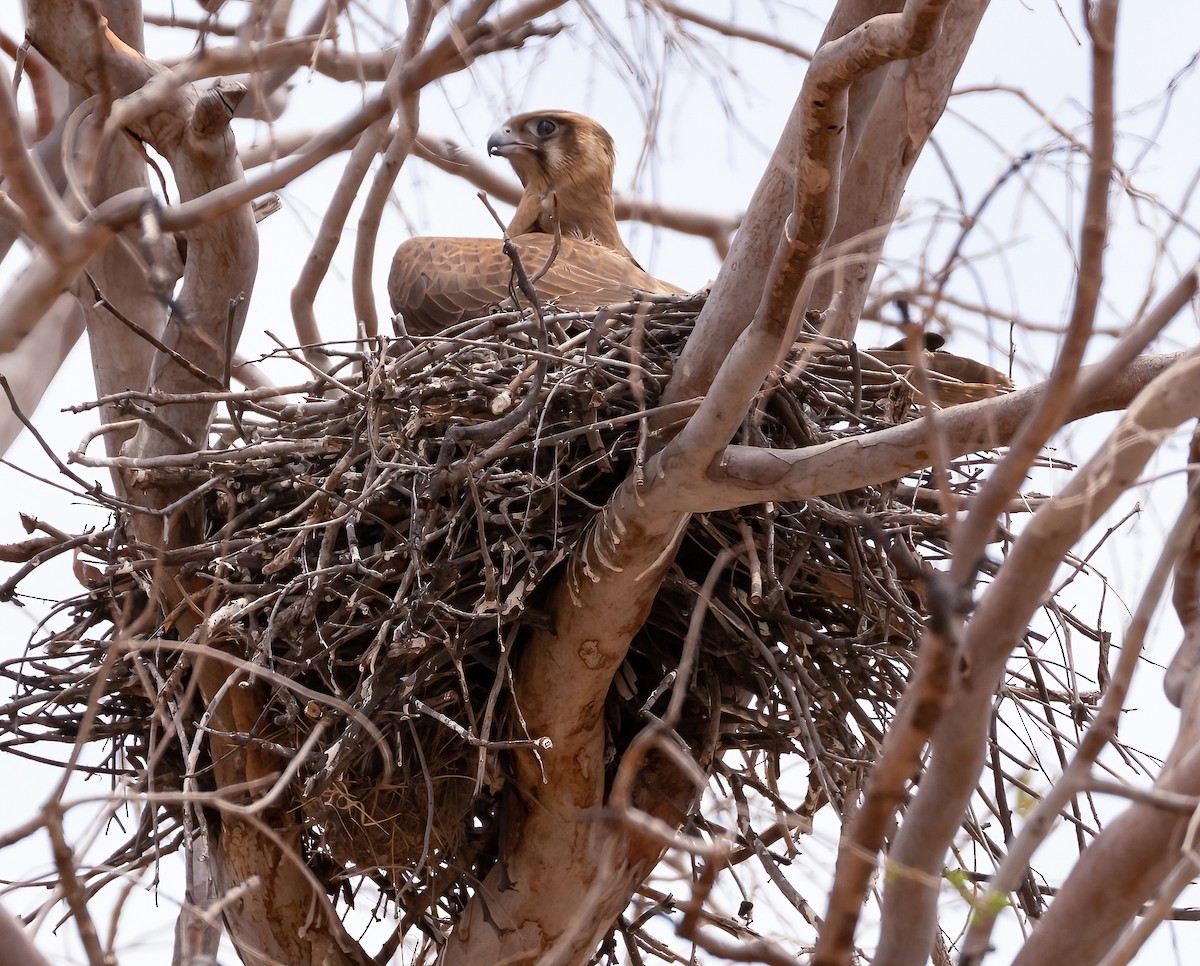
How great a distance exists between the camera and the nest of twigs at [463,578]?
3.60 metres

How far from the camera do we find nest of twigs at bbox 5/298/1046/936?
3.60 m

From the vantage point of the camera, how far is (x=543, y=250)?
534cm

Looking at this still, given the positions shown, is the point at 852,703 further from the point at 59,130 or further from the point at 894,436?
the point at 59,130

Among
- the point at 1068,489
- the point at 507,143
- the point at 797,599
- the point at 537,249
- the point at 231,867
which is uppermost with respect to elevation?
the point at 507,143

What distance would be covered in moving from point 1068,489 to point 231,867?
313 cm

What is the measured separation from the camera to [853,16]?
130 inches

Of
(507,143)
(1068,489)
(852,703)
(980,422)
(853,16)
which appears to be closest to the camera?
(1068,489)

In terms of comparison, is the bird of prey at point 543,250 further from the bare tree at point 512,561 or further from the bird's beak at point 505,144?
the bare tree at point 512,561

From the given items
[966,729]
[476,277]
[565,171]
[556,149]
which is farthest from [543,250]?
[966,729]

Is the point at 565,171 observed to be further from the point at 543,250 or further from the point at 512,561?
the point at 512,561

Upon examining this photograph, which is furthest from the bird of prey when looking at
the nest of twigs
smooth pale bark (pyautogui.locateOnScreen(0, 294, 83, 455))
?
smooth pale bark (pyautogui.locateOnScreen(0, 294, 83, 455))

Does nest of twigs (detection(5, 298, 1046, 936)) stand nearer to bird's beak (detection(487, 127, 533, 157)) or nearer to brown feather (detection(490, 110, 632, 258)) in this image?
brown feather (detection(490, 110, 632, 258))

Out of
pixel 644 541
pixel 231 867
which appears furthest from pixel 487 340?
pixel 231 867

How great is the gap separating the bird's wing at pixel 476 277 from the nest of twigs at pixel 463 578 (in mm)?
688
